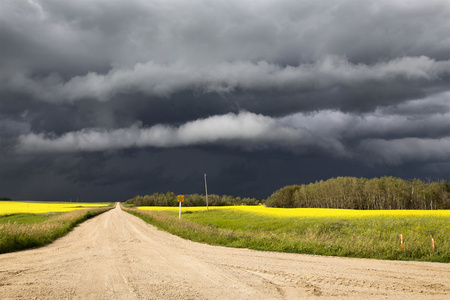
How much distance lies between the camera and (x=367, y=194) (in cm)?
10000

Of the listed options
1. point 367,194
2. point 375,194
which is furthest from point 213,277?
point 367,194

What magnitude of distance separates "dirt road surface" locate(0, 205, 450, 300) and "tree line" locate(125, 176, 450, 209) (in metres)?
91.7

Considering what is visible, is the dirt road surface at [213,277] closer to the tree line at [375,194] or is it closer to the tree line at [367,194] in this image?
the tree line at [375,194]

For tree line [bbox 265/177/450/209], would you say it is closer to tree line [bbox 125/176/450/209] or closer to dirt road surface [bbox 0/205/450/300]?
tree line [bbox 125/176/450/209]

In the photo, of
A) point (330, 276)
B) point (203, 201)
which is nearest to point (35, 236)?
point (330, 276)

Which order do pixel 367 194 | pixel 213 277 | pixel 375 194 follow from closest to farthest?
pixel 213 277, pixel 375 194, pixel 367 194

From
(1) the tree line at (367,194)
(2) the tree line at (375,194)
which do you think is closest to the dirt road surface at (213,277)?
(2) the tree line at (375,194)

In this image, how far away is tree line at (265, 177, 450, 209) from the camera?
9225cm

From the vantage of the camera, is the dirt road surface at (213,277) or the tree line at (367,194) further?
the tree line at (367,194)

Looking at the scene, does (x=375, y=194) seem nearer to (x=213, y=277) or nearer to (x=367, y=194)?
(x=367, y=194)

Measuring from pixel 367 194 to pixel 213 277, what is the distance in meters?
104

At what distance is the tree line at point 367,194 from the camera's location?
92.4 m

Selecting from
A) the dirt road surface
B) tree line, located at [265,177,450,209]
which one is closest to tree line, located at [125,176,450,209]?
tree line, located at [265,177,450,209]

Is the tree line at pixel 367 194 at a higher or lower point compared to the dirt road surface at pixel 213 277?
lower
